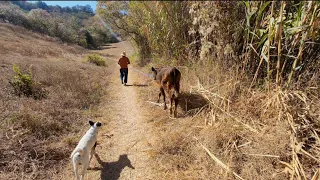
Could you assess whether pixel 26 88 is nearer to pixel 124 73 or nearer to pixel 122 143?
pixel 122 143

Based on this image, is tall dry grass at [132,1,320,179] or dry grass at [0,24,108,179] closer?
tall dry grass at [132,1,320,179]

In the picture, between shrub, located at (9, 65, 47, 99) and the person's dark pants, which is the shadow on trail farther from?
the person's dark pants

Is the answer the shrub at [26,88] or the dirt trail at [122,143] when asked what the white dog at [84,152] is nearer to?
the dirt trail at [122,143]

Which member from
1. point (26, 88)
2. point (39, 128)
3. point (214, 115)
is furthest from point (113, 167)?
point (26, 88)

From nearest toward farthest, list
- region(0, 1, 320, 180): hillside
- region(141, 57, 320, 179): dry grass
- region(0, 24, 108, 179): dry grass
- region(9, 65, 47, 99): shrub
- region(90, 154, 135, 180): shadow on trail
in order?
region(141, 57, 320, 179): dry grass → region(0, 1, 320, 180): hillside → region(0, 24, 108, 179): dry grass → region(90, 154, 135, 180): shadow on trail → region(9, 65, 47, 99): shrub

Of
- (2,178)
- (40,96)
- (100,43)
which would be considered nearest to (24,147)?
(2,178)

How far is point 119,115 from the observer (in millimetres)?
5000

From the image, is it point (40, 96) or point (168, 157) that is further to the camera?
point (40, 96)

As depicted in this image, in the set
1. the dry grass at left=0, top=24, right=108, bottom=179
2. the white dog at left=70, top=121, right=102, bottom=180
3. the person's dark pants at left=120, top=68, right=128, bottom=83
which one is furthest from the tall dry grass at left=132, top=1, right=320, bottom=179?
the person's dark pants at left=120, top=68, right=128, bottom=83

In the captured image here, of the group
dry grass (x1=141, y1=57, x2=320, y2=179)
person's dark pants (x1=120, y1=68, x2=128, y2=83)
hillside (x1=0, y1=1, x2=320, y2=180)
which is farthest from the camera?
person's dark pants (x1=120, y1=68, x2=128, y2=83)

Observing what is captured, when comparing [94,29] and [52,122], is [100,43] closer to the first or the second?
[94,29]

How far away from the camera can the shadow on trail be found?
3.02 meters

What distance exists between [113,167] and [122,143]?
630 mm

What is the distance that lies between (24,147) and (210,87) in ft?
11.5
